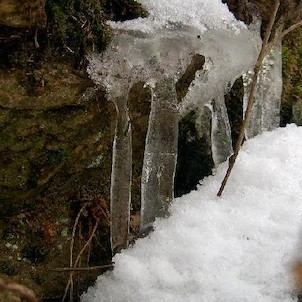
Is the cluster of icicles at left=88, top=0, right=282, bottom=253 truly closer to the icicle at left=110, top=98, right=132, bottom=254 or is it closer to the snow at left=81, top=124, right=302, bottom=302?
the icicle at left=110, top=98, right=132, bottom=254

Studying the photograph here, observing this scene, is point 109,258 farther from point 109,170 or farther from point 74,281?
point 109,170

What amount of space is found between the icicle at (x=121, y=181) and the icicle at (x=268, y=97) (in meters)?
0.80

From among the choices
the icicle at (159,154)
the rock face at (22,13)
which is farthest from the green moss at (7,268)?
the rock face at (22,13)

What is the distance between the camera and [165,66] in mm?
2270

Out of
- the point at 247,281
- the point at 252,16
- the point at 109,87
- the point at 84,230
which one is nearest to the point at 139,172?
the point at 84,230

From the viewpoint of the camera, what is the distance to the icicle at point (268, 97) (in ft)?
9.25

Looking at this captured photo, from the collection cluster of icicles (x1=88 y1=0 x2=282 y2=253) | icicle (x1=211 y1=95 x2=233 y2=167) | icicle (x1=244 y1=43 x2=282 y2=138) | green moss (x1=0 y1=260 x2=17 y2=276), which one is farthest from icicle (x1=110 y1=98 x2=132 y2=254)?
icicle (x1=244 y1=43 x2=282 y2=138)

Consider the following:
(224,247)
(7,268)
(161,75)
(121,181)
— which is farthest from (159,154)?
(7,268)

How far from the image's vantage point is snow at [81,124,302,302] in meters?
2.10

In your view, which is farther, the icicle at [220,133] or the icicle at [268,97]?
the icicle at [268,97]

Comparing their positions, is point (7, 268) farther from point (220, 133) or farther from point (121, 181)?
point (220, 133)

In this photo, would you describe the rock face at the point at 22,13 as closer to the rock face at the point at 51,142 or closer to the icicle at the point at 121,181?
the rock face at the point at 51,142

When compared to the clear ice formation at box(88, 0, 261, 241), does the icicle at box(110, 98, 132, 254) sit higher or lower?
lower

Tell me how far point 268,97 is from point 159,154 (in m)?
0.80
